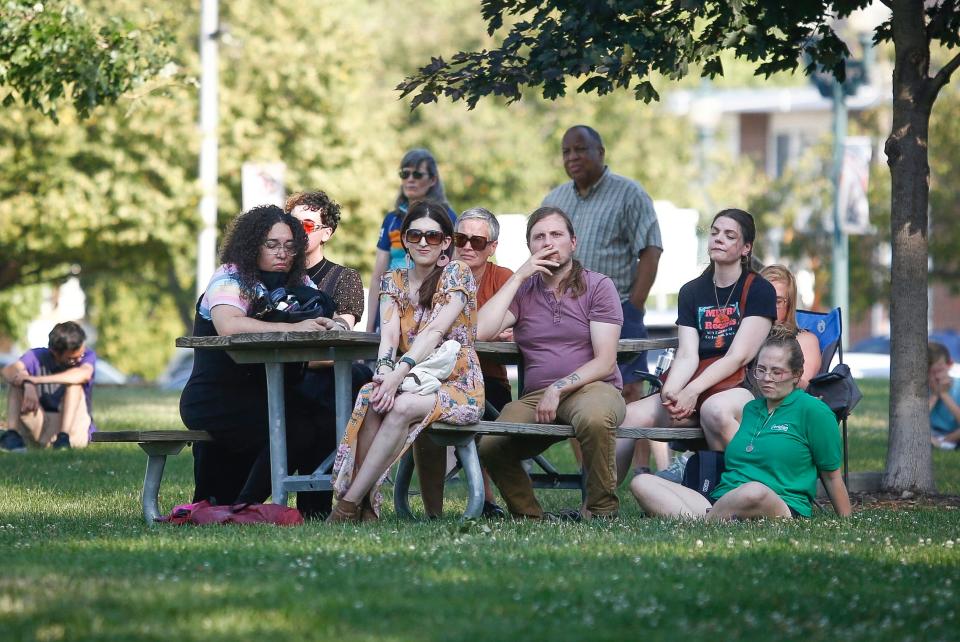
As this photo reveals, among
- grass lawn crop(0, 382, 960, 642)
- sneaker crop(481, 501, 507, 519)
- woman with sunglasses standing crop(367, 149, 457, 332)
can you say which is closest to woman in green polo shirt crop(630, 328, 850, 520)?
grass lawn crop(0, 382, 960, 642)

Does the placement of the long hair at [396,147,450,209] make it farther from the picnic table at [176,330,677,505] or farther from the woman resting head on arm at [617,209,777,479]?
the picnic table at [176,330,677,505]

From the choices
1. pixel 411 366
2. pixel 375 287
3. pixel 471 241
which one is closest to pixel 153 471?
pixel 411 366

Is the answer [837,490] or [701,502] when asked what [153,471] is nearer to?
[701,502]

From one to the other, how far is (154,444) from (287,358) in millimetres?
830

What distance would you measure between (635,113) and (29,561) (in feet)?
128

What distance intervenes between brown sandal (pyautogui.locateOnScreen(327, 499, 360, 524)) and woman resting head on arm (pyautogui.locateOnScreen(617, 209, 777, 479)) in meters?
1.74

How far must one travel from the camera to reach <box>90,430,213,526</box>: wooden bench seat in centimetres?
775

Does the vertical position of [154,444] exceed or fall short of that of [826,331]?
it falls short

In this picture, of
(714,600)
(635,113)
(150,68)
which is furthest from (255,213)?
(635,113)

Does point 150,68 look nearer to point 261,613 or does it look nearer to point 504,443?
point 504,443

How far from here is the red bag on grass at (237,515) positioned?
7523 millimetres

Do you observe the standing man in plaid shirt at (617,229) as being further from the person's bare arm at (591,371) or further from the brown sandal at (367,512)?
the brown sandal at (367,512)

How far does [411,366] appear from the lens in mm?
7547

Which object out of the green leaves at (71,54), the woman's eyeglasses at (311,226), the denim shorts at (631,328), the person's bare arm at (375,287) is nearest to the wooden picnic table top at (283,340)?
the woman's eyeglasses at (311,226)
